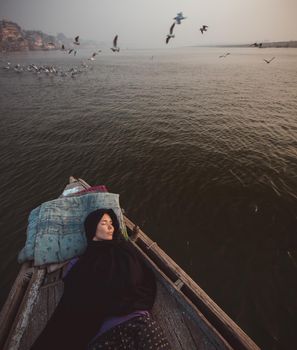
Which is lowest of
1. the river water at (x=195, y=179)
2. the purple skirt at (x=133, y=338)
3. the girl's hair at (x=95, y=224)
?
the river water at (x=195, y=179)

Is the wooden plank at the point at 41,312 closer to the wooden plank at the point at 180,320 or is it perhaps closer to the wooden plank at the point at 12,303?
the wooden plank at the point at 12,303

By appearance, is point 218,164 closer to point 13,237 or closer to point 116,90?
point 13,237

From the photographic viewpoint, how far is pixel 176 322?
166 inches

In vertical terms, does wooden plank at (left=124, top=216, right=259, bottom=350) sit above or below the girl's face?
below

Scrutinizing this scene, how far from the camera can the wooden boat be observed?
389cm

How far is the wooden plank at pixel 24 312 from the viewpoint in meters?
3.92

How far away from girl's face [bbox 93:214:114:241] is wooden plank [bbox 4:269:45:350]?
5.91 ft

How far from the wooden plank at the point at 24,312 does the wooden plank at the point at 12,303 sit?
0.53 ft

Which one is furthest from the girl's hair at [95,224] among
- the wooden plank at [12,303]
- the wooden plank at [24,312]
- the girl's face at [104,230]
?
the wooden plank at [12,303]

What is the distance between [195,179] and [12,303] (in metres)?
9.77

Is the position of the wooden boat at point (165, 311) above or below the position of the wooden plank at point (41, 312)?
above

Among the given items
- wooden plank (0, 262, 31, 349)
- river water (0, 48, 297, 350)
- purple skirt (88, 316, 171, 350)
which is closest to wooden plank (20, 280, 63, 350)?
wooden plank (0, 262, 31, 349)

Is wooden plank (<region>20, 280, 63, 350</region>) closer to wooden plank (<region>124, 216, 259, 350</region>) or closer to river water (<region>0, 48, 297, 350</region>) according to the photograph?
wooden plank (<region>124, 216, 259, 350</region>)

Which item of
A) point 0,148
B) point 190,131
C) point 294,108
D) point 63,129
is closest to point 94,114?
point 63,129
